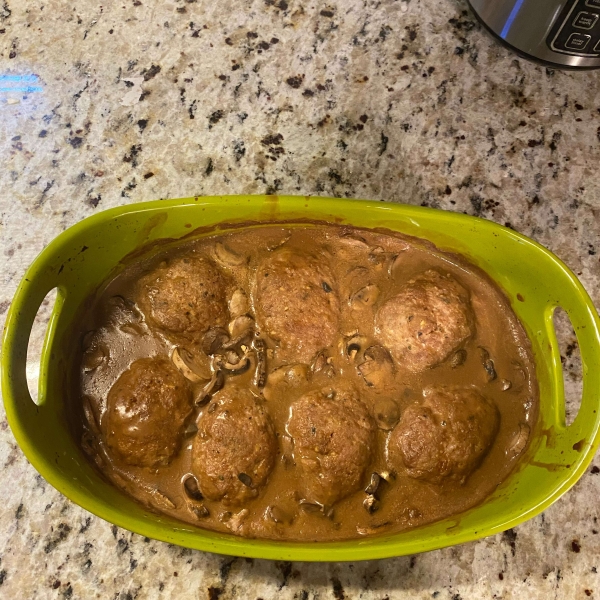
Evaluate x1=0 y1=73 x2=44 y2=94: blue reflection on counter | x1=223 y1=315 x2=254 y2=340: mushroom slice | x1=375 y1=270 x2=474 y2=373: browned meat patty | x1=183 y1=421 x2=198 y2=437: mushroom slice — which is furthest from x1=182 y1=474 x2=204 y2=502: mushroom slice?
x1=0 y1=73 x2=44 y2=94: blue reflection on counter

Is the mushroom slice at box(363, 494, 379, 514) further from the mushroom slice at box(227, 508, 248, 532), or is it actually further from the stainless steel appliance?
the stainless steel appliance

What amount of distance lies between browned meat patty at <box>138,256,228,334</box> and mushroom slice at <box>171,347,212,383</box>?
0.06 m

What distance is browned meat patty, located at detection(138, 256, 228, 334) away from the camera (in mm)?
1412

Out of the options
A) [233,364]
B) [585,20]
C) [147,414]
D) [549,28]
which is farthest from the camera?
[549,28]

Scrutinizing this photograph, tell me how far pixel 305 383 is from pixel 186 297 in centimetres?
40

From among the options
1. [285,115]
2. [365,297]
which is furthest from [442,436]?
[285,115]

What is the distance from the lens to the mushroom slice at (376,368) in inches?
56.1

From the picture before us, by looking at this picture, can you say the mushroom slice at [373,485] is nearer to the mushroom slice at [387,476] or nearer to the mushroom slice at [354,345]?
the mushroom slice at [387,476]

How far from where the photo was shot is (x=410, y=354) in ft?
4.67

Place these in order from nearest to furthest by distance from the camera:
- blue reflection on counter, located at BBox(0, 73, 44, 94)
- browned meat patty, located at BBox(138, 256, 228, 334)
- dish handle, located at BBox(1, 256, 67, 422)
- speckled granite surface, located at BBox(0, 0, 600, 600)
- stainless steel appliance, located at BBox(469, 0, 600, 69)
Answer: dish handle, located at BBox(1, 256, 67, 422) → browned meat patty, located at BBox(138, 256, 228, 334) → stainless steel appliance, located at BBox(469, 0, 600, 69) → speckled granite surface, located at BBox(0, 0, 600, 600) → blue reflection on counter, located at BBox(0, 73, 44, 94)

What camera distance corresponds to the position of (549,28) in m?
1.64

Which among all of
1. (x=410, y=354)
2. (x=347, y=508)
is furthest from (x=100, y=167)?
(x=347, y=508)

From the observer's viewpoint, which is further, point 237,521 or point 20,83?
point 20,83

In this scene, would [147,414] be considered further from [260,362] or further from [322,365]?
[322,365]
